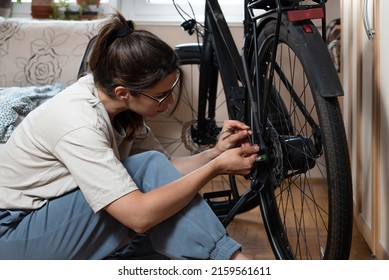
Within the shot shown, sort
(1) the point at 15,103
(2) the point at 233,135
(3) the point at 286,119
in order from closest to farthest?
(2) the point at 233,135 → (3) the point at 286,119 → (1) the point at 15,103

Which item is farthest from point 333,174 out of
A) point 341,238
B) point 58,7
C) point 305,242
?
point 58,7

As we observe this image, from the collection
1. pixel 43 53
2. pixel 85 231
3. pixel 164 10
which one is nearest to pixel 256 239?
pixel 85 231

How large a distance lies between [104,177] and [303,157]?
444 millimetres

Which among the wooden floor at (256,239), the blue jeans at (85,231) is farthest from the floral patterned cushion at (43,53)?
the blue jeans at (85,231)

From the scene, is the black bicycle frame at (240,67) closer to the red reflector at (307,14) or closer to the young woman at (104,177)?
the red reflector at (307,14)

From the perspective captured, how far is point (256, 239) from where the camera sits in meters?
1.88

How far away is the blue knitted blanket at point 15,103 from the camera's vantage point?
6.39ft

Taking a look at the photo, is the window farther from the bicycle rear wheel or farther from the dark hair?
the dark hair

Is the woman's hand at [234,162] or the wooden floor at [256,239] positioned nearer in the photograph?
the woman's hand at [234,162]

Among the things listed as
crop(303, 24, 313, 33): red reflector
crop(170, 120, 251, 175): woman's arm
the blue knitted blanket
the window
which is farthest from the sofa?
crop(303, 24, 313, 33): red reflector

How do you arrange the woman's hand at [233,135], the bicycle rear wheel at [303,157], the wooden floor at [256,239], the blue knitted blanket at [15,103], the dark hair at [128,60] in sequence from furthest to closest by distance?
the blue knitted blanket at [15,103]
the wooden floor at [256,239]
the woman's hand at [233,135]
the dark hair at [128,60]
the bicycle rear wheel at [303,157]

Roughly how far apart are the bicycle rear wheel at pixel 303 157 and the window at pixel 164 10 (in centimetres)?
98

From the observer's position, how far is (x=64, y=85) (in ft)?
7.93

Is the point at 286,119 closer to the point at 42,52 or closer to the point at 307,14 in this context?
the point at 307,14
